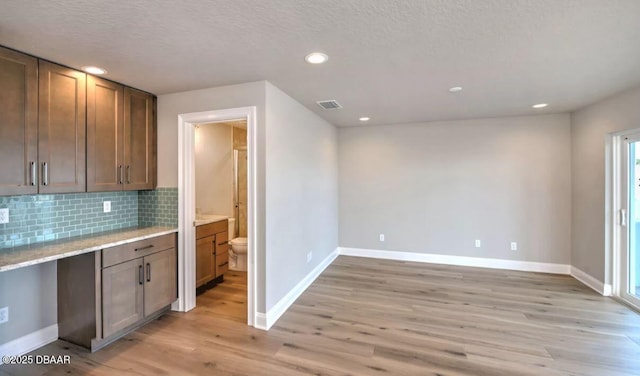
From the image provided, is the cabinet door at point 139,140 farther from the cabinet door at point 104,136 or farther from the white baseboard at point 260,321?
the white baseboard at point 260,321

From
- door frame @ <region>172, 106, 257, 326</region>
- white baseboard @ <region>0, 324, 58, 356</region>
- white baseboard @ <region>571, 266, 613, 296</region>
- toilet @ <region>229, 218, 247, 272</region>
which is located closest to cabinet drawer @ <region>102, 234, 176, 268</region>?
door frame @ <region>172, 106, 257, 326</region>

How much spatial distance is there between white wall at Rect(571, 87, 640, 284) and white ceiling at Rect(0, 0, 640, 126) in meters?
0.34

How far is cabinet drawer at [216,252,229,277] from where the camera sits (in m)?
3.88

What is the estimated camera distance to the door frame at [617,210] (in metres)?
3.30

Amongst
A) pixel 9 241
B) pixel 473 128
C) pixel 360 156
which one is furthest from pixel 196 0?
pixel 473 128

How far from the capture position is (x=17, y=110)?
6.89 feet

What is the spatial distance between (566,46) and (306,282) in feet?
11.5

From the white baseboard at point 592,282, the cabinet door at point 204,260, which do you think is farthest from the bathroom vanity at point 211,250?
the white baseboard at point 592,282

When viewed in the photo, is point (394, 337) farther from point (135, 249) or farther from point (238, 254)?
point (238, 254)

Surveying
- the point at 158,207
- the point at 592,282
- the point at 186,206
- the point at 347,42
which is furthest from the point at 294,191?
the point at 592,282

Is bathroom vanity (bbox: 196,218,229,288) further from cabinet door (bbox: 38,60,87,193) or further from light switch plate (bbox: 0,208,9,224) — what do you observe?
light switch plate (bbox: 0,208,9,224)

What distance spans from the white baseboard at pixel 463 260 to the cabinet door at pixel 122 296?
3.46 metres

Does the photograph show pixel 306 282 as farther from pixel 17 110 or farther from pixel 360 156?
pixel 17 110

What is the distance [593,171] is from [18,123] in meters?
6.06
